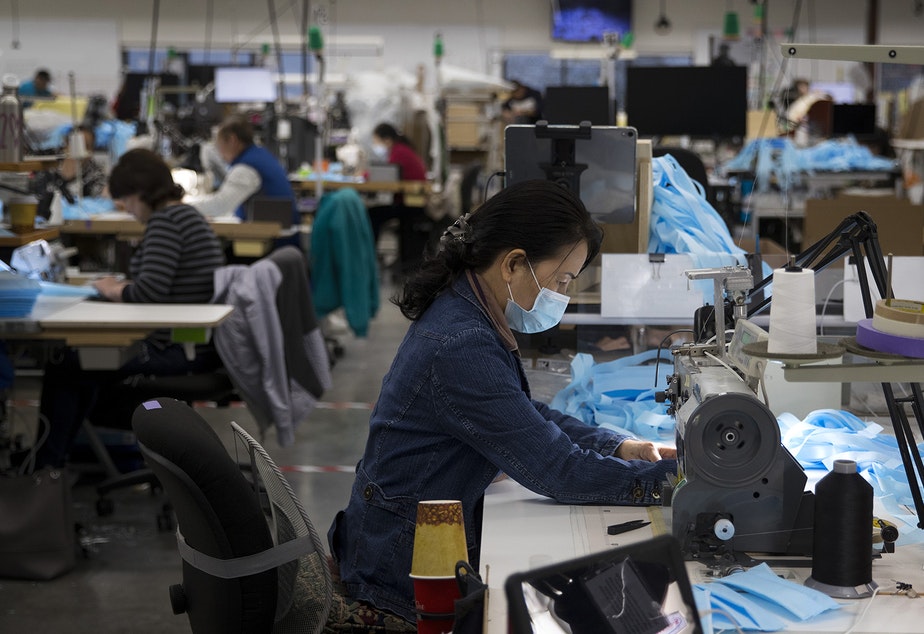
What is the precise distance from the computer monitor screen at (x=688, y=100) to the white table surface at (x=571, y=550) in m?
3.79

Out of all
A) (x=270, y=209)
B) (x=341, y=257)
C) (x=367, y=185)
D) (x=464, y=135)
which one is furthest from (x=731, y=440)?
(x=464, y=135)

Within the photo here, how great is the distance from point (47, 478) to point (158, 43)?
12109 millimetres

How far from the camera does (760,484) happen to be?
59.7 inches

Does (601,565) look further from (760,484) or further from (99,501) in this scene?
(99,501)

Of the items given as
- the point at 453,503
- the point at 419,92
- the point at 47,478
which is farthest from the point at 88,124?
the point at 453,503

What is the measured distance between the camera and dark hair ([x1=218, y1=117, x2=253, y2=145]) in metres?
5.57

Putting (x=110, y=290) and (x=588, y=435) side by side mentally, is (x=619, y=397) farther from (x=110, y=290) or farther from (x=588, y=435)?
(x=110, y=290)

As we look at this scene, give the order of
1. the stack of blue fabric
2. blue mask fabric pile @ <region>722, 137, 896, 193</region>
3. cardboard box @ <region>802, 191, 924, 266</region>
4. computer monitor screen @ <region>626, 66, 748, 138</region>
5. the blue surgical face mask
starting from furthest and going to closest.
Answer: blue mask fabric pile @ <region>722, 137, 896, 193</region>, computer monitor screen @ <region>626, 66, 748, 138</region>, cardboard box @ <region>802, 191, 924, 266</region>, the stack of blue fabric, the blue surgical face mask

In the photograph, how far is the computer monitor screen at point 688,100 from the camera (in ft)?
17.7

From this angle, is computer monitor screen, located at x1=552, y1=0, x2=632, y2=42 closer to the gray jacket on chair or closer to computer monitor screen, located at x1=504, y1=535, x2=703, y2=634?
the gray jacket on chair

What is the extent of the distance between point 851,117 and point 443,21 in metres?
9.72

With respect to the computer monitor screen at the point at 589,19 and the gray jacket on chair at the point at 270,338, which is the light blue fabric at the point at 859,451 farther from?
the computer monitor screen at the point at 589,19

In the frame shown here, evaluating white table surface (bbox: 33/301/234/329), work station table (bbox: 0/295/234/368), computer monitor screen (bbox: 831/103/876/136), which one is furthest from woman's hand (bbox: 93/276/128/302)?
computer monitor screen (bbox: 831/103/876/136)

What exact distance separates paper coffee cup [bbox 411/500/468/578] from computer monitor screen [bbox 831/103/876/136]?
3784 millimetres
